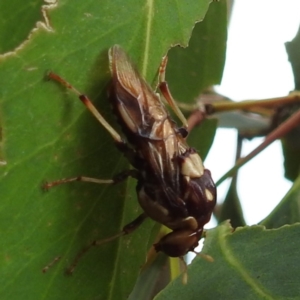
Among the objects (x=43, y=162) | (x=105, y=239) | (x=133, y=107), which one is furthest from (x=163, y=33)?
(x=105, y=239)

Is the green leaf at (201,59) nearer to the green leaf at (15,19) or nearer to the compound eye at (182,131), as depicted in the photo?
the compound eye at (182,131)

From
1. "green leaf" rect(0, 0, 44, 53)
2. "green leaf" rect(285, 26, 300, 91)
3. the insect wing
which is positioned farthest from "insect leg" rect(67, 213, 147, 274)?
"green leaf" rect(285, 26, 300, 91)

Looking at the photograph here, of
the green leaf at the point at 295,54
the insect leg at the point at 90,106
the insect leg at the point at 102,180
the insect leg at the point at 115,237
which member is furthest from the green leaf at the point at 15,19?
the green leaf at the point at 295,54

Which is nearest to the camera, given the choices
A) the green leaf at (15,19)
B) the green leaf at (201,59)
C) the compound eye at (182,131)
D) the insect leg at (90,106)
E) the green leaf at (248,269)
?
the insect leg at (90,106)

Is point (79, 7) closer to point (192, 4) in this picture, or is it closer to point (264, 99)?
point (192, 4)

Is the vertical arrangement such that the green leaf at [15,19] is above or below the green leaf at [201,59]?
above

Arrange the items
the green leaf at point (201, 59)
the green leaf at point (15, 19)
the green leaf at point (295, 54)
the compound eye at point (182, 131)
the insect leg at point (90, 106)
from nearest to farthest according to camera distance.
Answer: the insect leg at point (90, 106)
the green leaf at point (15, 19)
the compound eye at point (182, 131)
the green leaf at point (201, 59)
the green leaf at point (295, 54)

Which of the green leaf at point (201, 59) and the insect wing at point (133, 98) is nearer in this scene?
the insect wing at point (133, 98)
